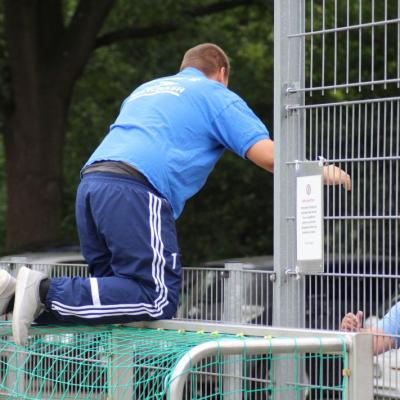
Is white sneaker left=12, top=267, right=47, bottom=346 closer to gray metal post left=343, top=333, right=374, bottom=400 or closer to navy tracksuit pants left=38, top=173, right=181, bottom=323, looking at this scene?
navy tracksuit pants left=38, top=173, right=181, bottom=323

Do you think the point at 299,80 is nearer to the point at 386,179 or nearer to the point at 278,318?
the point at 386,179

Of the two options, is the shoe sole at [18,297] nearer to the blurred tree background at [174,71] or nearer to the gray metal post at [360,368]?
the gray metal post at [360,368]

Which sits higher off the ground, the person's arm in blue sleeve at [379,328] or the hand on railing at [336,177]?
the hand on railing at [336,177]

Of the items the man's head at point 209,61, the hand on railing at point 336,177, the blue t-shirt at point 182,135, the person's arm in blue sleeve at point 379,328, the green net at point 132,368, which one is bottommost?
the green net at point 132,368

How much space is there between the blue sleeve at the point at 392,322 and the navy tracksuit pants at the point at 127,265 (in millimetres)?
998

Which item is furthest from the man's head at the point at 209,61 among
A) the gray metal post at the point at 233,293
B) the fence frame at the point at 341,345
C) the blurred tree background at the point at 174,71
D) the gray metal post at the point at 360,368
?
the blurred tree background at the point at 174,71

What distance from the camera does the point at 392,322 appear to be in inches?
171

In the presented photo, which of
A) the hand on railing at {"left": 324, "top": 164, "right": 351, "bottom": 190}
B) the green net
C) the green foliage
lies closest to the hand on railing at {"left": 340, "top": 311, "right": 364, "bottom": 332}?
the green net

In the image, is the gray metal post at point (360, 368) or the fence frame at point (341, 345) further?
the gray metal post at point (360, 368)

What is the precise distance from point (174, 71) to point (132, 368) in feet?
42.6

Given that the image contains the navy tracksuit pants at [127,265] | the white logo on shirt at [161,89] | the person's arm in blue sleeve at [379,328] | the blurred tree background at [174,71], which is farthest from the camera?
the blurred tree background at [174,71]

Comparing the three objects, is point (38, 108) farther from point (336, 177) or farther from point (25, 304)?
point (336, 177)

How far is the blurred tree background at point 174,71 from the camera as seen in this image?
55.6 feet

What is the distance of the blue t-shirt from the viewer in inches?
191
